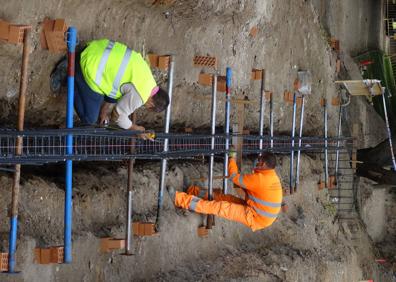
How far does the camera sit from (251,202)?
7.19m

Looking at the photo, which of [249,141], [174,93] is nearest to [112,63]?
[174,93]

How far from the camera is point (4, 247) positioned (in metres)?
4.97

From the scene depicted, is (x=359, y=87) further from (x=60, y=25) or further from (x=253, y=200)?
(x=60, y=25)

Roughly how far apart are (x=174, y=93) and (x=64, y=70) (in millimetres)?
1968

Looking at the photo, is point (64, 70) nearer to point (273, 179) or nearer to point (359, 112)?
point (273, 179)

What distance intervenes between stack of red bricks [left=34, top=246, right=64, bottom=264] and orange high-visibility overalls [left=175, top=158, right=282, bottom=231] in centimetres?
228

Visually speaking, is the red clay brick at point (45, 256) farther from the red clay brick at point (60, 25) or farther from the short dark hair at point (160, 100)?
the red clay brick at point (60, 25)

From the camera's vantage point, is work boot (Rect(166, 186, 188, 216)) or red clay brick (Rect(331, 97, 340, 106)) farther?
red clay brick (Rect(331, 97, 340, 106))

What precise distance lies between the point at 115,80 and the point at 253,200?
2.82 meters

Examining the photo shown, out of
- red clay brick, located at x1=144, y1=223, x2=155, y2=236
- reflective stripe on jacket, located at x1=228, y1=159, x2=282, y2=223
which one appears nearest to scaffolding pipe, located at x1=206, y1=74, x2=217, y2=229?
reflective stripe on jacket, located at x1=228, y1=159, x2=282, y2=223

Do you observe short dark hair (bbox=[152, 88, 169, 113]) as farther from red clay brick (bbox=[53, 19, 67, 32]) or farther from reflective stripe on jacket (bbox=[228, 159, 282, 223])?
reflective stripe on jacket (bbox=[228, 159, 282, 223])

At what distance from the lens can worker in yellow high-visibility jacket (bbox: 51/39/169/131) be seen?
5094 millimetres

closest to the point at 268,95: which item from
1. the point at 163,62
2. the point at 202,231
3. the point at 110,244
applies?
the point at 202,231

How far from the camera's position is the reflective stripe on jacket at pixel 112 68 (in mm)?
5086
